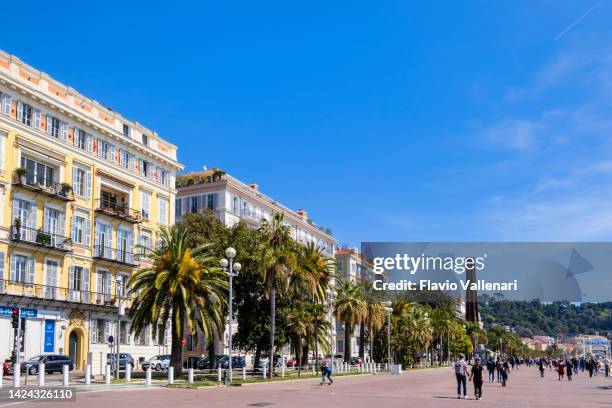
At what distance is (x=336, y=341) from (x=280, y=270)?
219 feet

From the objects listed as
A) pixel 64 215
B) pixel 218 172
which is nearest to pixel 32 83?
pixel 64 215

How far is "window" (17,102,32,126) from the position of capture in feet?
156

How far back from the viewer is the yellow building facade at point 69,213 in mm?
46938

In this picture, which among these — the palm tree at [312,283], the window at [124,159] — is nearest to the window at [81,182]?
the window at [124,159]

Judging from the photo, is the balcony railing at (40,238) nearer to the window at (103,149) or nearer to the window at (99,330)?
the window at (99,330)

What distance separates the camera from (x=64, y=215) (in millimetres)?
52156

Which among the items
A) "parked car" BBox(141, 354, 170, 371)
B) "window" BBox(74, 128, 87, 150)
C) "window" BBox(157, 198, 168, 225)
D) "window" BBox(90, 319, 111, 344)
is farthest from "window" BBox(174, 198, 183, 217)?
"window" BBox(74, 128, 87, 150)

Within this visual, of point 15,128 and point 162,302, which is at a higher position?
point 15,128

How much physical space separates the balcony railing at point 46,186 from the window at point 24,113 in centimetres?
378

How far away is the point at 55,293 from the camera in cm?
5025

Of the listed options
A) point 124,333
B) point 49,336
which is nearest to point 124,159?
point 124,333

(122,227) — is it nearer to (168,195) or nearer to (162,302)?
(168,195)

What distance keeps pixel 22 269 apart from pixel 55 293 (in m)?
3.46

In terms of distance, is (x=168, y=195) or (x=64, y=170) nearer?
(x=64, y=170)
